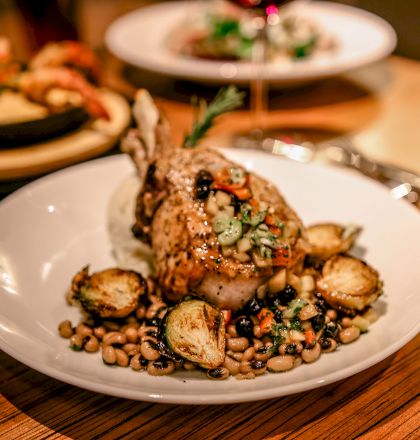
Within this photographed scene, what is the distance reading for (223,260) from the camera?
1.75 metres

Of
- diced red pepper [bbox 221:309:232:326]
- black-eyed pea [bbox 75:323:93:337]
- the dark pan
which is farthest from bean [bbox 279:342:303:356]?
the dark pan

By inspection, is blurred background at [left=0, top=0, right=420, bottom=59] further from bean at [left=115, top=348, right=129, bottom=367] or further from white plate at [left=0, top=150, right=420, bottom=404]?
bean at [left=115, top=348, right=129, bottom=367]

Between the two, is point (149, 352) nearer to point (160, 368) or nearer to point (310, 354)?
point (160, 368)

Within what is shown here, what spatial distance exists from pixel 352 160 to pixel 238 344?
4.86 ft

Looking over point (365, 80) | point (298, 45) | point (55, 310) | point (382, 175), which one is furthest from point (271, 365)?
point (365, 80)

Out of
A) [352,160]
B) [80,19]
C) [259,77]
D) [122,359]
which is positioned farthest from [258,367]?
[80,19]

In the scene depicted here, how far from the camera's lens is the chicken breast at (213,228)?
5.74 feet

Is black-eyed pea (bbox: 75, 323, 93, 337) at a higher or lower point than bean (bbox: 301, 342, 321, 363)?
lower

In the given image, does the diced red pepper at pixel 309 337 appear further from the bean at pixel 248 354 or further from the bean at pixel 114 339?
the bean at pixel 114 339

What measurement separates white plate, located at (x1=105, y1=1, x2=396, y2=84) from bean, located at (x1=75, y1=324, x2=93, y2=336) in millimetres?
2109

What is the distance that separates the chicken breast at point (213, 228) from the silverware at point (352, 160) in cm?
66

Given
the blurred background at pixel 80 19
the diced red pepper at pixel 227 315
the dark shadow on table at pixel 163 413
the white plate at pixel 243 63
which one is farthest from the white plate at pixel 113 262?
the blurred background at pixel 80 19

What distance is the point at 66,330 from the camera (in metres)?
1.71

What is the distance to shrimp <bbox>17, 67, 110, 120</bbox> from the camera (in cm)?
304
